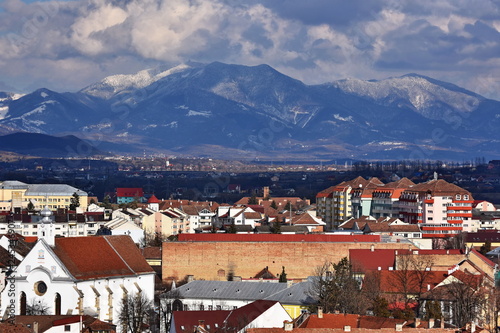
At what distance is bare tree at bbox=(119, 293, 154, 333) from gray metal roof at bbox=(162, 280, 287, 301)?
52.5 inches

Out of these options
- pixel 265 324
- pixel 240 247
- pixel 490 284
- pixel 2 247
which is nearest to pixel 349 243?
pixel 240 247

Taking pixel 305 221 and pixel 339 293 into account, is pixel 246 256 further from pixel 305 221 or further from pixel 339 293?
pixel 305 221

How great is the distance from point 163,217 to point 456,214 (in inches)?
1107

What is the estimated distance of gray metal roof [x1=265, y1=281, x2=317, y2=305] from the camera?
54.9 metres

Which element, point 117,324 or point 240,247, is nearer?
point 117,324

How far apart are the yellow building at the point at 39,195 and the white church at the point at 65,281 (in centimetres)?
7609

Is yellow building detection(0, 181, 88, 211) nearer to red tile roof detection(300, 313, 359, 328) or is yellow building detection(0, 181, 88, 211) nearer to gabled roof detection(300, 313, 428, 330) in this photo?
red tile roof detection(300, 313, 359, 328)

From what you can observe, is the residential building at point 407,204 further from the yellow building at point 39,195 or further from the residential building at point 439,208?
the yellow building at point 39,195

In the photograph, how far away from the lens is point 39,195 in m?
143

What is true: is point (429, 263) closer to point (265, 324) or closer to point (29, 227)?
point (265, 324)

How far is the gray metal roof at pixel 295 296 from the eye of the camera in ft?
180

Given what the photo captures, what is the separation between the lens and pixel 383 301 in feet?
160

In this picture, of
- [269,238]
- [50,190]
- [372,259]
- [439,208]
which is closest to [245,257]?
[269,238]

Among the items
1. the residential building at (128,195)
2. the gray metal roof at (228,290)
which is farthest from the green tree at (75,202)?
the gray metal roof at (228,290)
